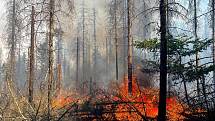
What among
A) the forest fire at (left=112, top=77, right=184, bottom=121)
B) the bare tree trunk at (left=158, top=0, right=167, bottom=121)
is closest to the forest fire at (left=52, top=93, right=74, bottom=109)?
the forest fire at (left=112, top=77, right=184, bottom=121)

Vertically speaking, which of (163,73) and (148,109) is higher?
(163,73)

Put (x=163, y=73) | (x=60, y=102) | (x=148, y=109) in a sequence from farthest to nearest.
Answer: (x=60, y=102), (x=148, y=109), (x=163, y=73)

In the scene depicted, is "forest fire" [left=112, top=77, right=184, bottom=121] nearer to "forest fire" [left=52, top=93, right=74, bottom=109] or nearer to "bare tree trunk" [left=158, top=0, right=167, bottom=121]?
"bare tree trunk" [left=158, top=0, right=167, bottom=121]

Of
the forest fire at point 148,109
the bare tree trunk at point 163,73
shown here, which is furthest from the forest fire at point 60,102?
the bare tree trunk at point 163,73

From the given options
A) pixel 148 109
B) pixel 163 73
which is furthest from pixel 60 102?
pixel 163 73

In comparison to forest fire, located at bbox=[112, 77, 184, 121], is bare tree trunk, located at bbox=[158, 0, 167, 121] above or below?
above

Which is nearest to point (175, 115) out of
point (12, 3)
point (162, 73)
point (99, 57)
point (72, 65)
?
point (162, 73)

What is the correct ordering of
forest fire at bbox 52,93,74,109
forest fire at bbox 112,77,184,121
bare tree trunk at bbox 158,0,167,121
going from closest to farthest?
bare tree trunk at bbox 158,0,167,121
forest fire at bbox 52,93,74,109
forest fire at bbox 112,77,184,121

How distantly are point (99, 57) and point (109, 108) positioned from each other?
203ft

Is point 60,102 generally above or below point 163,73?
below

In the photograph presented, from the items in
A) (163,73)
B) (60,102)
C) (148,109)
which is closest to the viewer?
(163,73)

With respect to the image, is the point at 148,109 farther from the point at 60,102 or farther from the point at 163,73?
the point at 163,73

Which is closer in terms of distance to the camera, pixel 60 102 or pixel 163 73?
pixel 163 73

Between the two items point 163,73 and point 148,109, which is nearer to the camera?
point 163,73
